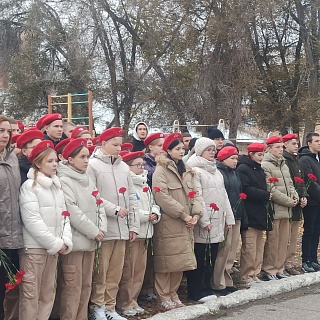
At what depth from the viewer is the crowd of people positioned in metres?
5.19

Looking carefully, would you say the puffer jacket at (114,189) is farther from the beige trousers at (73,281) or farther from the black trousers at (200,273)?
the black trousers at (200,273)

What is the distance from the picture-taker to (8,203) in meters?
5.05

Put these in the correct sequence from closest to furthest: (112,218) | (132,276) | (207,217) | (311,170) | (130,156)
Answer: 1. (112,218)
2. (132,276)
3. (130,156)
4. (207,217)
5. (311,170)

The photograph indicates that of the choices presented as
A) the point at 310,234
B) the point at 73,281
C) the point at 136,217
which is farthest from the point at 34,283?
the point at 310,234

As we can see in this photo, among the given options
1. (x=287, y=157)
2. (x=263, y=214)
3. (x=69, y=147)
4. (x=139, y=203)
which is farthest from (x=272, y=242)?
(x=69, y=147)

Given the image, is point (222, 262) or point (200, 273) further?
point (222, 262)

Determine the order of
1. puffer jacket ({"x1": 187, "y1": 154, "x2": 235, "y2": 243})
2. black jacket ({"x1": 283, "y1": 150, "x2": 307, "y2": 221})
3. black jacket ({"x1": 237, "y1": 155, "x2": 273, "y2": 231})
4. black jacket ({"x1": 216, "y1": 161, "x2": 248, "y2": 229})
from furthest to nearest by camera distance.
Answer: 1. black jacket ({"x1": 283, "y1": 150, "x2": 307, "y2": 221})
2. black jacket ({"x1": 237, "y1": 155, "x2": 273, "y2": 231})
3. black jacket ({"x1": 216, "y1": 161, "x2": 248, "y2": 229})
4. puffer jacket ({"x1": 187, "y1": 154, "x2": 235, "y2": 243})

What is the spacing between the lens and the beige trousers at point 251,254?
26.1ft

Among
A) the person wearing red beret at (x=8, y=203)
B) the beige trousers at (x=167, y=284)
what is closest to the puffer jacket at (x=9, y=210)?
the person wearing red beret at (x=8, y=203)

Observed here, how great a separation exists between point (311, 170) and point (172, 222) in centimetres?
317

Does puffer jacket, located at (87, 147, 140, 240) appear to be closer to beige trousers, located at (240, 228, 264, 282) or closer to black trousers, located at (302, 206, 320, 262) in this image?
beige trousers, located at (240, 228, 264, 282)

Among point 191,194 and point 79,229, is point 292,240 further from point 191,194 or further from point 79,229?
point 79,229

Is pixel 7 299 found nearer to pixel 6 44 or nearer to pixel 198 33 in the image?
pixel 198 33

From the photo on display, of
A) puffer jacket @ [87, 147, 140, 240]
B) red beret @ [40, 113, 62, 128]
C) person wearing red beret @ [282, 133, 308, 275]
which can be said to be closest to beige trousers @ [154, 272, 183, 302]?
puffer jacket @ [87, 147, 140, 240]
